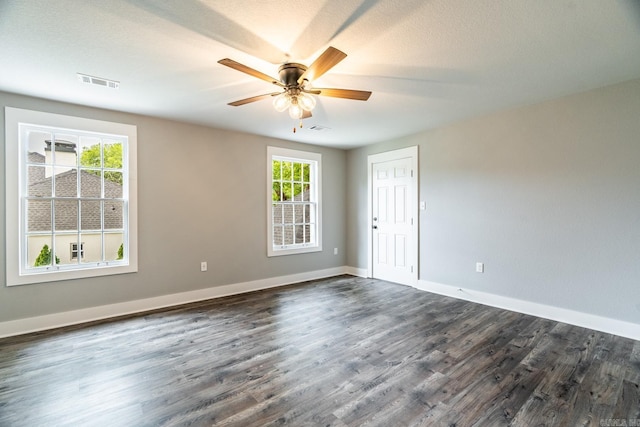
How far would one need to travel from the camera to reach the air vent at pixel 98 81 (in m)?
2.62

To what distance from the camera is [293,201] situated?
5207 mm

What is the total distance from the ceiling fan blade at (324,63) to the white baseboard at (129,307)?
10.5ft

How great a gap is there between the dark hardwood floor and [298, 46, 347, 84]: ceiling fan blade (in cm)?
225

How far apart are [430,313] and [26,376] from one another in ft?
12.4

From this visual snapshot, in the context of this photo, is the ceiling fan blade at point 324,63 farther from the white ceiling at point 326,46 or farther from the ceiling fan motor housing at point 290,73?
the white ceiling at point 326,46

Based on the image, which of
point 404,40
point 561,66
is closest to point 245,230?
point 404,40

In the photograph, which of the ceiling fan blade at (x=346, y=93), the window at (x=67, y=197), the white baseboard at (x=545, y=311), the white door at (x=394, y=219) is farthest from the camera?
the white door at (x=394, y=219)

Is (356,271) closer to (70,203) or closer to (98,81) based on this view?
(70,203)

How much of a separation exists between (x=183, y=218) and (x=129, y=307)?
1248 mm

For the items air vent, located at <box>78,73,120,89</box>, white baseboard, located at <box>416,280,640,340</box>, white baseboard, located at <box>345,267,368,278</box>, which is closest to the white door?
white baseboard, located at <box>345,267,368,278</box>

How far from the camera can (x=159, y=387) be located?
2061 millimetres

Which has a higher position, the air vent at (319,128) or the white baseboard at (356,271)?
the air vent at (319,128)

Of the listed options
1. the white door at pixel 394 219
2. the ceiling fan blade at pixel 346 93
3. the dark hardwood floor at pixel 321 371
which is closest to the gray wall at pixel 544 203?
the white door at pixel 394 219

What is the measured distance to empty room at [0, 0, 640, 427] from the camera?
6.18ft
